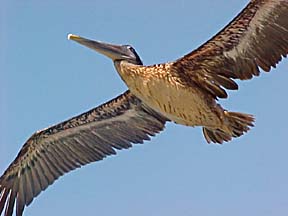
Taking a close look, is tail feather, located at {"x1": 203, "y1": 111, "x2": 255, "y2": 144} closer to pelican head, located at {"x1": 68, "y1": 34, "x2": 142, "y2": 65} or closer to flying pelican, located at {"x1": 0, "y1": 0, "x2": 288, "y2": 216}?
flying pelican, located at {"x1": 0, "y1": 0, "x2": 288, "y2": 216}

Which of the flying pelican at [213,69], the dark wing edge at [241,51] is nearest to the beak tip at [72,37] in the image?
the flying pelican at [213,69]

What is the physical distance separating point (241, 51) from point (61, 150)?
4160 mm

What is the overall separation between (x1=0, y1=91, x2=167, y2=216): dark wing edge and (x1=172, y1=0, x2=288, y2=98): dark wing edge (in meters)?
2.62

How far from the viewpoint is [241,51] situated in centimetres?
1112

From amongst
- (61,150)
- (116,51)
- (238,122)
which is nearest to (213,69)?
(238,122)

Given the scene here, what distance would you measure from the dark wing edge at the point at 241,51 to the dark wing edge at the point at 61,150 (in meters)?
2.62

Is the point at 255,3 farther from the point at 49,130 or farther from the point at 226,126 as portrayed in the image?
the point at 49,130

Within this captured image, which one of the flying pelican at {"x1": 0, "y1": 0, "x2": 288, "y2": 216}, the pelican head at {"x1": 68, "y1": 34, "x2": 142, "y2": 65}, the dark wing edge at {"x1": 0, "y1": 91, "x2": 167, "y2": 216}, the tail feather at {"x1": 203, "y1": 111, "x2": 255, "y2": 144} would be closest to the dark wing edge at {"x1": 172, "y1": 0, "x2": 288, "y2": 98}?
the flying pelican at {"x1": 0, "y1": 0, "x2": 288, "y2": 216}

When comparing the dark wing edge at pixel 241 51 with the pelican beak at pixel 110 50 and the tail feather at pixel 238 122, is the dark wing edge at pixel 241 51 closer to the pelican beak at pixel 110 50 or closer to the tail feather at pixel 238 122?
the tail feather at pixel 238 122

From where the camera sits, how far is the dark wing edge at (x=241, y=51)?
10.7 meters

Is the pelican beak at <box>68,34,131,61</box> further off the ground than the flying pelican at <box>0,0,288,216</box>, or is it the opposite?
the pelican beak at <box>68,34,131,61</box>

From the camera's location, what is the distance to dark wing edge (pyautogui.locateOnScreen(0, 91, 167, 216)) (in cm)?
1377

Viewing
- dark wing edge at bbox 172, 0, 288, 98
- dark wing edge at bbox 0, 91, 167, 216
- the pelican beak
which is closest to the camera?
dark wing edge at bbox 172, 0, 288, 98

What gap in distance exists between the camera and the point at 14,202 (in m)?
13.9
